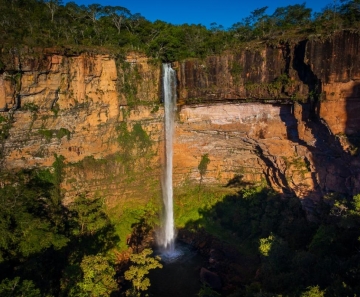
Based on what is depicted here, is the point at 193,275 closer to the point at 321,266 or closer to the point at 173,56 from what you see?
the point at 321,266

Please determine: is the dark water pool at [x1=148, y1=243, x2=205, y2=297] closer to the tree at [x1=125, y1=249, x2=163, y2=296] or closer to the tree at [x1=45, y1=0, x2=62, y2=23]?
the tree at [x1=125, y1=249, x2=163, y2=296]

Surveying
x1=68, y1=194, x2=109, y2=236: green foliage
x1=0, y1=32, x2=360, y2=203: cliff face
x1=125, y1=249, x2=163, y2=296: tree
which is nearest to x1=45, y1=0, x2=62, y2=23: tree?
x1=0, y1=32, x2=360, y2=203: cliff face

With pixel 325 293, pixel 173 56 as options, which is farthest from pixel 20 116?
pixel 325 293

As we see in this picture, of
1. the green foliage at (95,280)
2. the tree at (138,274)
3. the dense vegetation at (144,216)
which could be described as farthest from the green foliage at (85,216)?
the tree at (138,274)

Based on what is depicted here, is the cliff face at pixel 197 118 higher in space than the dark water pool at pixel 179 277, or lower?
higher

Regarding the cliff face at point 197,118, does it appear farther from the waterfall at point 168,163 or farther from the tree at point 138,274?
the tree at point 138,274
